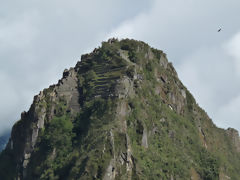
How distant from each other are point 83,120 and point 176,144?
70.3 ft

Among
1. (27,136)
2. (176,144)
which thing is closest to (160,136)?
(176,144)

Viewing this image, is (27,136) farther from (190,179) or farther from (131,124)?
(190,179)

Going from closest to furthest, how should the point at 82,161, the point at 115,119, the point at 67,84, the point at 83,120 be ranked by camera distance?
the point at 82,161 → the point at 115,119 → the point at 83,120 → the point at 67,84

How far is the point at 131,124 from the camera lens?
461 feet

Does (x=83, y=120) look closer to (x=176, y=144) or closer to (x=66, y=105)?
(x=66, y=105)

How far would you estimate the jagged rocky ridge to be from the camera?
429 ft

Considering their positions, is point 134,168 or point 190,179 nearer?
point 134,168

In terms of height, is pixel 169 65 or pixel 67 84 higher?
pixel 169 65

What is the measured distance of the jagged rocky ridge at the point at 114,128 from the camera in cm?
13088

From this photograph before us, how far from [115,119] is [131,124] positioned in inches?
174

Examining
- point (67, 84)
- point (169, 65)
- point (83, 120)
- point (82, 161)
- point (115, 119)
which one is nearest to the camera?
point (82, 161)

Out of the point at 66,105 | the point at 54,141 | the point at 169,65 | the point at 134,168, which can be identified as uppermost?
the point at 169,65

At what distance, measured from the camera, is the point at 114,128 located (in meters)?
134

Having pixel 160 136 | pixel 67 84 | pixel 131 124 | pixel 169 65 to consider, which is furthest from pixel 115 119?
pixel 169 65
